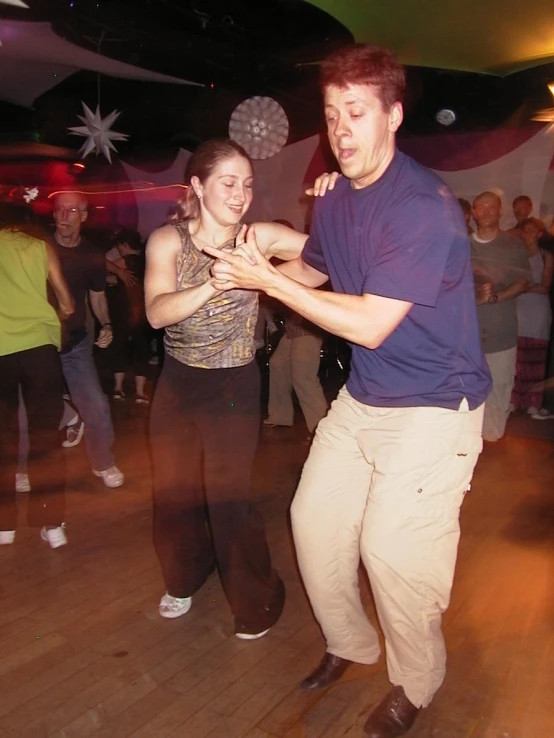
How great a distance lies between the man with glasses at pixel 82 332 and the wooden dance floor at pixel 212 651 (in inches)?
24.0

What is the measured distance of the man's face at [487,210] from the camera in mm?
5750

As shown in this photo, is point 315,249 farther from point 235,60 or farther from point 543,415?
point 235,60

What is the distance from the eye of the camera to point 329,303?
7.05ft

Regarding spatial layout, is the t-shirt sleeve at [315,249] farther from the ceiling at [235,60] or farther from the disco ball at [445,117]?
the disco ball at [445,117]

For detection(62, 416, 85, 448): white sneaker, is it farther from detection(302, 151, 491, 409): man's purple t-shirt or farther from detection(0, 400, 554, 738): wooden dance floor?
detection(302, 151, 491, 409): man's purple t-shirt

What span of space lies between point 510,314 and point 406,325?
3974 mm

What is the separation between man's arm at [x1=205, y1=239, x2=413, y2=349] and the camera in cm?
212

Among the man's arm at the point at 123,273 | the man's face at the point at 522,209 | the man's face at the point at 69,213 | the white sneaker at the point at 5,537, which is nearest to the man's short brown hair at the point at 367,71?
the man's face at the point at 69,213

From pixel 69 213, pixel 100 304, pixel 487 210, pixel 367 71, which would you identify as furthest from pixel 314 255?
pixel 487 210

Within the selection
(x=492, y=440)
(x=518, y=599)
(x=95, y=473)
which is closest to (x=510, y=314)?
(x=492, y=440)

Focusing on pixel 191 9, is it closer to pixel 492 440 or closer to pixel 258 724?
pixel 492 440

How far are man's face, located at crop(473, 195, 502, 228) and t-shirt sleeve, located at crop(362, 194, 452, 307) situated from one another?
3.89 meters

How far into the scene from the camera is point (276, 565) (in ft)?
12.6

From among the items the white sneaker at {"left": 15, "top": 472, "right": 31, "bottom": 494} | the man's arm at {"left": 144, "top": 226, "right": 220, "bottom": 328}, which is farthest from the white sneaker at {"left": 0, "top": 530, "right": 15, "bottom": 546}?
the man's arm at {"left": 144, "top": 226, "right": 220, "bottom": 328}
